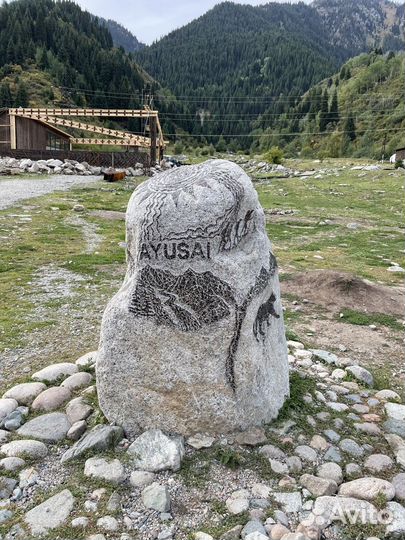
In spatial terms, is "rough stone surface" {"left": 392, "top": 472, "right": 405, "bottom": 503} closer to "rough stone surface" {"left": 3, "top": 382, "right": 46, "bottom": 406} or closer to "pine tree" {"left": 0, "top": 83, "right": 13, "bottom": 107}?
"rough stone surface" {"left": 3, "top": 382, "right": 46, "bottom": 406}

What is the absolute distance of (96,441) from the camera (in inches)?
190

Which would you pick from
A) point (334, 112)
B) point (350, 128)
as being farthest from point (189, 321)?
point (334, 112)

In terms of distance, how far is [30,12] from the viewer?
12300 cm

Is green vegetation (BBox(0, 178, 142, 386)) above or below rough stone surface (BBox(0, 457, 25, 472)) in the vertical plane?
above

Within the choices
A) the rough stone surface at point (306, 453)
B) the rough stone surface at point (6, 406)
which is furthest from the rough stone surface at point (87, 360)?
the rough stone surface at point (306, 453)

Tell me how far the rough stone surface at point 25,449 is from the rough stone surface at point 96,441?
25 cm

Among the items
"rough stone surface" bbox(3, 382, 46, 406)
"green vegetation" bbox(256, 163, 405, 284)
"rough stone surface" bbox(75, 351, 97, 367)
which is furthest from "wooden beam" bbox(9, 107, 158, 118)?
"rough stone surface" bbox(3, 382, 46, 406)

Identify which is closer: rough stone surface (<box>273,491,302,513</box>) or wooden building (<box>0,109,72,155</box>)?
rough stone surface (<box>273,491,302,513</box>)

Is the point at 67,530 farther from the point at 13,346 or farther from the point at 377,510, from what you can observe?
the point at 13,346

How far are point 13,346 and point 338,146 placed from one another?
106888 mm

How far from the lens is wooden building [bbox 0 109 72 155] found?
4781cm

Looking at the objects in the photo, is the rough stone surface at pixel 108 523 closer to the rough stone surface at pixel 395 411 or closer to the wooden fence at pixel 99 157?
the rough stone surface at pixel 395 411

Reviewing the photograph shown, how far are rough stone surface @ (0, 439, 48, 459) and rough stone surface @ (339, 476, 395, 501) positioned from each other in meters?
2.91

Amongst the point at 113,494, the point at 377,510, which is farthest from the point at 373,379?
the point at 113,494
